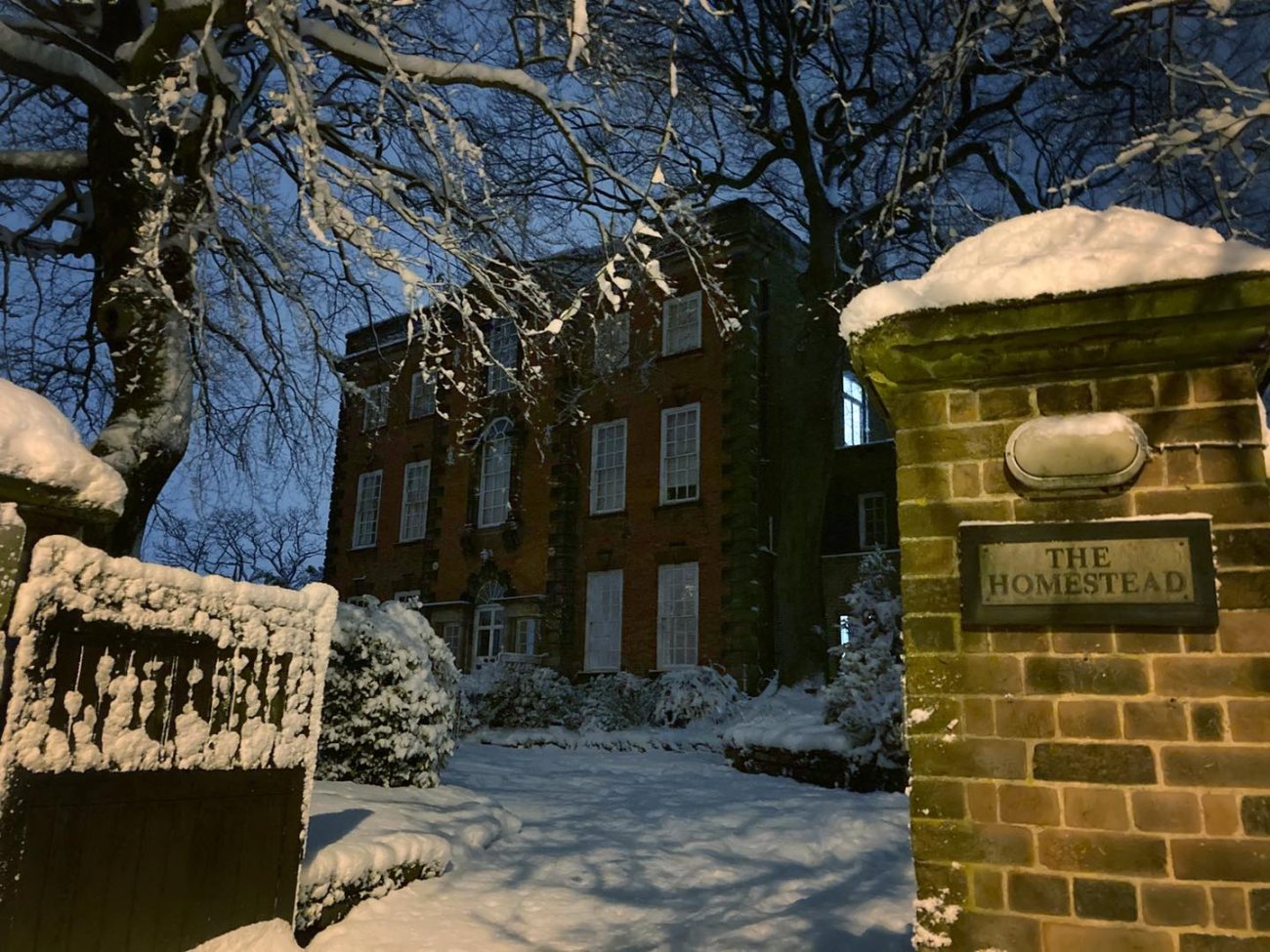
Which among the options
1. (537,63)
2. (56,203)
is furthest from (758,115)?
(56,203)

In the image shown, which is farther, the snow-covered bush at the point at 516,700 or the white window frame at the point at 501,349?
the white window frame at the point at 501,349

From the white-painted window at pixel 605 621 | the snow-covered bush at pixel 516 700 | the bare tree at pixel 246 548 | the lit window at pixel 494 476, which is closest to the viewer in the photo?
the snow-covered bush at pixel 516 700

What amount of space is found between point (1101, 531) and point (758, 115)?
13693mm

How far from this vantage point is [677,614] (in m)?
20.8

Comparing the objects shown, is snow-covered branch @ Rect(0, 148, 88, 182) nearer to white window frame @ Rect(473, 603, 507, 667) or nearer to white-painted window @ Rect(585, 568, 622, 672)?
white-painted window @ Rect(585, 568, 622, 672)

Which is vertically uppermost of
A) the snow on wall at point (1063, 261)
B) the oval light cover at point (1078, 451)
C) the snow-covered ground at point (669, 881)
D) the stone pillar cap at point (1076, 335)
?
the snow on wall at point (1063, 261)

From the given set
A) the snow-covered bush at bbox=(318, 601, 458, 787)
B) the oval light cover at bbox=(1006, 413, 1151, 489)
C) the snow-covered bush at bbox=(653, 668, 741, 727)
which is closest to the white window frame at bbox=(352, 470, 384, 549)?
the snow-covered bush at bbox=(653, 668, 741, 727)

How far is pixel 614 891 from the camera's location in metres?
5.91

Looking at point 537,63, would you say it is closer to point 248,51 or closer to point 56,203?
point 248,51

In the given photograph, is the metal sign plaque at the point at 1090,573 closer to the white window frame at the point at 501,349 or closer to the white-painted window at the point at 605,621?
the white-painted window at the point at 605,621

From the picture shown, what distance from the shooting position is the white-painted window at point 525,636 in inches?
911

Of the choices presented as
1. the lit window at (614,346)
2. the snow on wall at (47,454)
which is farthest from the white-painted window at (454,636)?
the snow on wall at (47,454)

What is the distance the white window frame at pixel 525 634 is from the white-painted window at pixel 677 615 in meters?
3.67

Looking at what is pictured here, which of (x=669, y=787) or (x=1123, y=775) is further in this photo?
(x=669, y=787)
